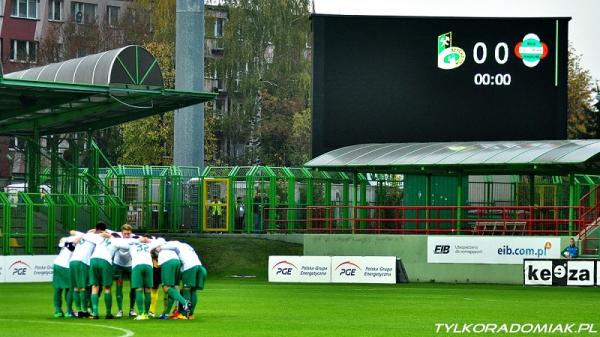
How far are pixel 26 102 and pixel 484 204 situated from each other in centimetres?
1919

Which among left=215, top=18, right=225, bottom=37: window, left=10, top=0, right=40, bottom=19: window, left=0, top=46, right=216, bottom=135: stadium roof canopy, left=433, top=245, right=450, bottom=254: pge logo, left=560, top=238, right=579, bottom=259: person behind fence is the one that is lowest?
left=433, top=245, right=450, bottom=254: pge logo

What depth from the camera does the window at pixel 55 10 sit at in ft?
359

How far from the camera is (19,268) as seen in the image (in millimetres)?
49219

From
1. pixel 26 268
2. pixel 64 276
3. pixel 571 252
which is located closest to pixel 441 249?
pixel 571 252

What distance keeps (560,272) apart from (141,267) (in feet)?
67.4

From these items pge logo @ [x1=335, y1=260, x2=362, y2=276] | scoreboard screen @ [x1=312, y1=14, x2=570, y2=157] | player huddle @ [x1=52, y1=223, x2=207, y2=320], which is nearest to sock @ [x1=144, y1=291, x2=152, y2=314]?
player huddle @ [x1=52, y1=223, x2=207, y2=320]

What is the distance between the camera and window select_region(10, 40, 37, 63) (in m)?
106

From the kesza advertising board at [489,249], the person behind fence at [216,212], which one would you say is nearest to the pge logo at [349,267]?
the kesza advertising board at [489,249]

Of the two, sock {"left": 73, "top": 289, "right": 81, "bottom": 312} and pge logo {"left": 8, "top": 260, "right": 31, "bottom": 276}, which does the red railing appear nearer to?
pge logo {"left": 8, "top": 260, "right": 31, "bottom": 276}

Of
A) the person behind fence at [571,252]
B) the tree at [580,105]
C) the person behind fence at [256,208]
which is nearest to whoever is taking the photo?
the person behind fence at [571,252]

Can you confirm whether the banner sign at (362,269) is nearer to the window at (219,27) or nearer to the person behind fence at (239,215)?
the person behind fence at (239,215)

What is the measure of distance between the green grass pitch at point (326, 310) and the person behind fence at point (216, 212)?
43.1ft

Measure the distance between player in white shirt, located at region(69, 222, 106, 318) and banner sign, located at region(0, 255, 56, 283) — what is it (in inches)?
737

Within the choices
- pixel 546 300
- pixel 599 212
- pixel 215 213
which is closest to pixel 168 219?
pixel 215 213
